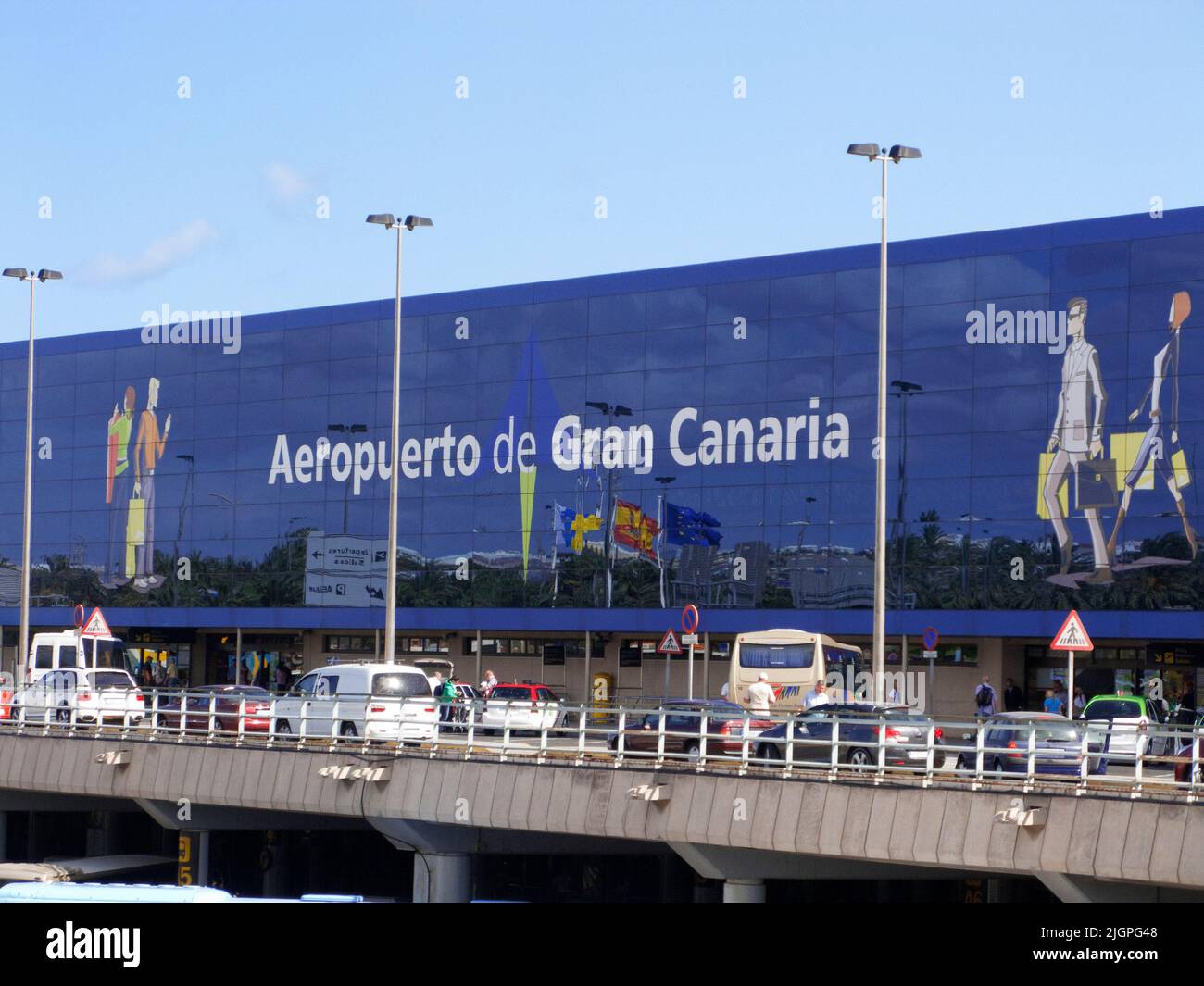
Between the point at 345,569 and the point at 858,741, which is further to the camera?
the point at 345,569

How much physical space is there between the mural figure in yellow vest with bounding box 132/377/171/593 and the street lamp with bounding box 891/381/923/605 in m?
30.7

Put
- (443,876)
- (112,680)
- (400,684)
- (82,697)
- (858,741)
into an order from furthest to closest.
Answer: (112,680) < (82,697) < (400,684) < (443,876) < (858,741)

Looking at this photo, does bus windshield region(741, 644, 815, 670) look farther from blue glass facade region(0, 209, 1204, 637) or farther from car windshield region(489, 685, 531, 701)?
car windshield region(489, 685, 531, 701)

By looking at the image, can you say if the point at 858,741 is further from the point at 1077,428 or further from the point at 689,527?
the point at 689,527

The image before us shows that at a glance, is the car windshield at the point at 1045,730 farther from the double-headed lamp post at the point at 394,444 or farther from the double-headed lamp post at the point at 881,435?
the double-headed lamp post at the point at 394,444

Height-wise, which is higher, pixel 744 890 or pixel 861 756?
pixel 861 756

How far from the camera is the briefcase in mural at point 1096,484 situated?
45812 millimetres

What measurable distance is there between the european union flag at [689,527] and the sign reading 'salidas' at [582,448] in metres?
1.45

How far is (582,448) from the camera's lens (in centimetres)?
5641

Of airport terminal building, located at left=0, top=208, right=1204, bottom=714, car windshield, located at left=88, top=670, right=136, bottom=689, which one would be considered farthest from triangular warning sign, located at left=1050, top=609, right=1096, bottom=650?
car windshield, located at left=88, top=670, right=136, bottom=689

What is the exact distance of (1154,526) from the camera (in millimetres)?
44781

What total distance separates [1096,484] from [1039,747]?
82.1ft

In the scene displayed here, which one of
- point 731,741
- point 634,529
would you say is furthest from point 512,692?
point 731,741

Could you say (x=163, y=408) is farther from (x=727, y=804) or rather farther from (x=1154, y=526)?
(x=727, y=804)
